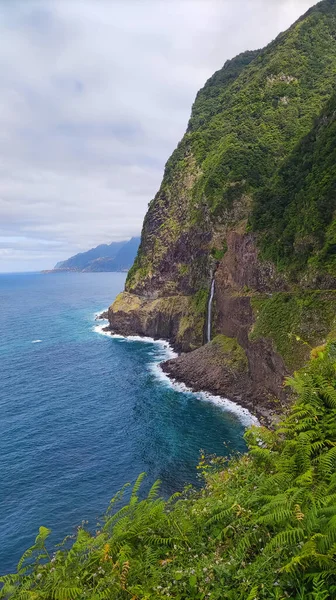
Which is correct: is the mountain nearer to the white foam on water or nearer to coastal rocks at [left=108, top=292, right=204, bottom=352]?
coastal rocks at [left=108, top=292, right=204, bottom=352]

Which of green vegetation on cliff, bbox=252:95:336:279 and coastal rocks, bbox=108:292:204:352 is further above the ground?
green vegetation on cliff, bbox=252:95:336:279

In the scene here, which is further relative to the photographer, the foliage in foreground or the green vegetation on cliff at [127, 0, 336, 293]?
the green vegetation on cliff at [127, 0, 336, 293]

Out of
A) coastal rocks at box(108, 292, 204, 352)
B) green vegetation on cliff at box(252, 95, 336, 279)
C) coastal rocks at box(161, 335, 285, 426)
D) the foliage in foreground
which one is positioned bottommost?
coastal rocks at box(161, 335, 285, 426)

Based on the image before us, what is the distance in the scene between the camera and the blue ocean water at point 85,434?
3241 centimetres

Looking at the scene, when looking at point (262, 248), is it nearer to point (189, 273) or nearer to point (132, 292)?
point (189, 273)

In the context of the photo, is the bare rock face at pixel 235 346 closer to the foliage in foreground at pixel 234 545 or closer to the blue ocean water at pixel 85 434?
the blue ocean water at pixel 85 434

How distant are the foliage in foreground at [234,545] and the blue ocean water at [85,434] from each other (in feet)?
45.6

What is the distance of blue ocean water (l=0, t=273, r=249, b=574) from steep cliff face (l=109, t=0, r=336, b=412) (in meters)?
8.38

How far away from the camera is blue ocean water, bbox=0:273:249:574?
106ft

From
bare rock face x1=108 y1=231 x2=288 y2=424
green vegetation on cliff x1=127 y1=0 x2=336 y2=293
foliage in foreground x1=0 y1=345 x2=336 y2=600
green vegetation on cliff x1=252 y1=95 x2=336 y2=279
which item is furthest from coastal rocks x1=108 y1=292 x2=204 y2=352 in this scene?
foliage in foreground x1=0 y1=345 x2=336 y2=600

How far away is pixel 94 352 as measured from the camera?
83875 millimetres

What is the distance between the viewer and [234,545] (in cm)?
873

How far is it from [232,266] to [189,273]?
753 inches

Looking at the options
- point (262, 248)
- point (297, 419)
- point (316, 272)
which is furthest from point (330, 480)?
point (262, 248)
